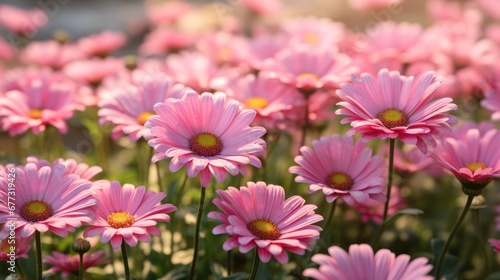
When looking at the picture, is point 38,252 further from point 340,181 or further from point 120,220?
point 340,181

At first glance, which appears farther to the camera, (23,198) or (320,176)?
(320,176)

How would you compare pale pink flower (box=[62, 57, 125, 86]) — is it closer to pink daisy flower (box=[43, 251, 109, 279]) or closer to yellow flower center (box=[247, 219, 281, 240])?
pink daisy flower (box=[43, 251, 109, 279])

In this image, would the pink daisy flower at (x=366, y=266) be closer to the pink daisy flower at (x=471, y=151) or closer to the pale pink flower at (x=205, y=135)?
the pale pink flower at (x=205, y=135)

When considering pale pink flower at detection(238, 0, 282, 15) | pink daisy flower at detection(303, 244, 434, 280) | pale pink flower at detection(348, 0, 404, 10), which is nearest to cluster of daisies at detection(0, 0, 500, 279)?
pink daisy flower at detection(303, 244, 434, 280)

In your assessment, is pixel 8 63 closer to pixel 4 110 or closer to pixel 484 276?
pixel 4 110

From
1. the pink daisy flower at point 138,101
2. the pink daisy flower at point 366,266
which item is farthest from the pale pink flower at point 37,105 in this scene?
the pink daisy flower at point 366,266

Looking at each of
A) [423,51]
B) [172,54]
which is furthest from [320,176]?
[172,54]

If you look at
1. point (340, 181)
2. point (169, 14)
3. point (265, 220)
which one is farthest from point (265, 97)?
point (169, 14)
